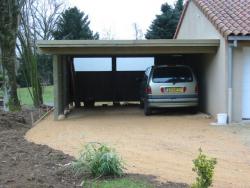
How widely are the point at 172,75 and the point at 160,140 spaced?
5.69 m

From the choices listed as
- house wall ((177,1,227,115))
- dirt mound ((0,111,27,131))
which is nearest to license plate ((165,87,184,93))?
house wall ((177,1,227,115))

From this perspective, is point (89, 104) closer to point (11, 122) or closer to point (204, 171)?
point (11, 122)

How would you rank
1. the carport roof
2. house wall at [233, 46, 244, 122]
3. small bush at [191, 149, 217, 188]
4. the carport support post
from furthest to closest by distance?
the carport support post, the carport roof, house wall at [233, 46, 244, 122], small bush at [191, 149, 217, 188]

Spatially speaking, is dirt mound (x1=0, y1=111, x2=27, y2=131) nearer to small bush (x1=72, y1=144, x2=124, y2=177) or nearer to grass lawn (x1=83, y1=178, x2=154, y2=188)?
small bush (x1=72, y1=144, x2=124, y2=177)

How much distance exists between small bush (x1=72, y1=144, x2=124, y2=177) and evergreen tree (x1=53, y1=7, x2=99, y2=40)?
36.7 meters

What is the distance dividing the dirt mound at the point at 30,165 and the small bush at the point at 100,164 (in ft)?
0.82

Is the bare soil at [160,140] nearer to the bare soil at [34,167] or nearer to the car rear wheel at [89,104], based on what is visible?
the bare soil at [34,167]

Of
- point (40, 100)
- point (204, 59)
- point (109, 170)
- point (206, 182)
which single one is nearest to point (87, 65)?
point (40, 100)

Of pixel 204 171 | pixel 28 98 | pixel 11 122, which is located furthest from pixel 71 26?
pixel 204 171

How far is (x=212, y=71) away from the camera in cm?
1723

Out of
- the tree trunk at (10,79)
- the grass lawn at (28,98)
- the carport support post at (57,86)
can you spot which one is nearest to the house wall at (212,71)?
the carport support post at (57,86)

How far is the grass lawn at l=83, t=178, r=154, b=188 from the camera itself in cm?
708

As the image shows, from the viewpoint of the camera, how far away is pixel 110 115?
60.7 ft

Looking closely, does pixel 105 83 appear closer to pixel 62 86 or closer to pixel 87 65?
pixel 87 65
